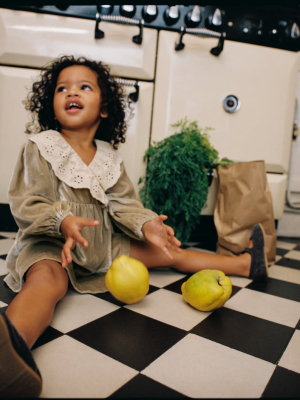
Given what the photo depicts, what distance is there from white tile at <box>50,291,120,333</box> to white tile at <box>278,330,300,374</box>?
41 cm

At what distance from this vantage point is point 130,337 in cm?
68

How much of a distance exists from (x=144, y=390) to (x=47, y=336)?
0.26 m

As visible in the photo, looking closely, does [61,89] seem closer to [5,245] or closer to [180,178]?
[180,178]

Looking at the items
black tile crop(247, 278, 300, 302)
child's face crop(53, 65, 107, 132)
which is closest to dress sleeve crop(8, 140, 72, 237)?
child's face crop(53, 65, 107, 132)

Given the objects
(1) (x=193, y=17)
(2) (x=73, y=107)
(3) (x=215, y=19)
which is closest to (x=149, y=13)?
(1) (x=193, y=17)

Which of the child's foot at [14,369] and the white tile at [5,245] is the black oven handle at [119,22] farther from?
the child's foot at [14,369]

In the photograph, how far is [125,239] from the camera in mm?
1084

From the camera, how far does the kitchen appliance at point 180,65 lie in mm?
1291

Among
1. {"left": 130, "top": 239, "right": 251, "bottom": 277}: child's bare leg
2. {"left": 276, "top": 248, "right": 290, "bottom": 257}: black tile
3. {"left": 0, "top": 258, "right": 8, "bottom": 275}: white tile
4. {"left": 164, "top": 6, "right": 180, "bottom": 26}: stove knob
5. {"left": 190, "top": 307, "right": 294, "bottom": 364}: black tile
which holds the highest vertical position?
{"left": 164, "top": 6, "right": 180, "bottom": 26}: stove knob

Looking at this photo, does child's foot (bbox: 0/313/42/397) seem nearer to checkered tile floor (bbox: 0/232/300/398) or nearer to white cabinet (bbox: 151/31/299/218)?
checkered tile floor (bbox: 0/232/300/398)

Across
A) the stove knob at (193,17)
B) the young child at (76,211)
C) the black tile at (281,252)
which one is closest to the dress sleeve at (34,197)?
the young child at (76,211)

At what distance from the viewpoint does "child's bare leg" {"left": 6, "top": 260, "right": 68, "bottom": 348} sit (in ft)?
1.92

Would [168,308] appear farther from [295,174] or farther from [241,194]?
[295,174]

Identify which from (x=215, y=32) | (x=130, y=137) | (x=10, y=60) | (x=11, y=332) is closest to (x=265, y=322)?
(x=11, y=332)
